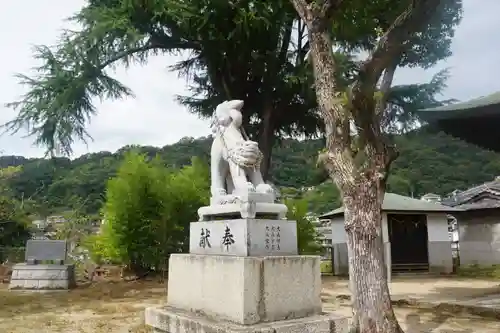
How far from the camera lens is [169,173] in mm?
13281

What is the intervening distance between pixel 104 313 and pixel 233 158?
451 cm

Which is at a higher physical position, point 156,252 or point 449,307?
point 156,252

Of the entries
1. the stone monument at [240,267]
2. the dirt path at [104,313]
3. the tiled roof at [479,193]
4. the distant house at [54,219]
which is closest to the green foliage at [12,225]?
the distant house at [54,219]

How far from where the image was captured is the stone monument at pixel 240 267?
3.58 m

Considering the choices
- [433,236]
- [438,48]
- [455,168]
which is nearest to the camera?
[438,48]

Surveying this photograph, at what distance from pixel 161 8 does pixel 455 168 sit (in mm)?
27282

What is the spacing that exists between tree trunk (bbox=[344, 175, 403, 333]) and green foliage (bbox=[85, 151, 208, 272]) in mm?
7733

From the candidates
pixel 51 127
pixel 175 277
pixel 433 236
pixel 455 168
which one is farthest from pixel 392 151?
pixel 455 168

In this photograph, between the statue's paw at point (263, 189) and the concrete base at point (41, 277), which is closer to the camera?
the statue's paw at point (263, 189)

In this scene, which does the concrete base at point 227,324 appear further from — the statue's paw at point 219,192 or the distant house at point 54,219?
the distant house at point 54,219

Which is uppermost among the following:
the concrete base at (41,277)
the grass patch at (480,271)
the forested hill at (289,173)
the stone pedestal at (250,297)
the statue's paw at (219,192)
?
the forested hill at (289,173)

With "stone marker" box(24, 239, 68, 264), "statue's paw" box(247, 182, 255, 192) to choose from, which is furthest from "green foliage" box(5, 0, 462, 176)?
"statue's paw" box(247, 182, 255, 192)

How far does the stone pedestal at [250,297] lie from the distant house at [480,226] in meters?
14.7

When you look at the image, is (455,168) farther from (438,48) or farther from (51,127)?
(51,127)
